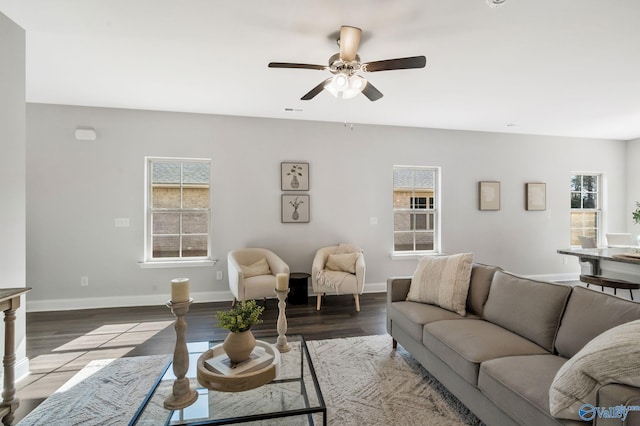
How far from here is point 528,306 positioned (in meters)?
1.99

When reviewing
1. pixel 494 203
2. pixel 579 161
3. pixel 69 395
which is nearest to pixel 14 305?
pixel 69 395

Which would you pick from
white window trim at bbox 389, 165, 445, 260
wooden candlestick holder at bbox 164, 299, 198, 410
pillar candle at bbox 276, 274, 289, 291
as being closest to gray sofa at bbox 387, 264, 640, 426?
pillar candle at bbox 276, 274, 289, 291

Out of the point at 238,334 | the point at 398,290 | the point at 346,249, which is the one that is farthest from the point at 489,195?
the point at 238,334

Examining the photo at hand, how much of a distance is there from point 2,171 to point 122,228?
2.06 meters

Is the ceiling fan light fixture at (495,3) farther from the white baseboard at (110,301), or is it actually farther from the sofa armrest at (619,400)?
the white baseboard at (110,301)

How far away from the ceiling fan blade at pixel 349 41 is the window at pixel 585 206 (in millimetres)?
5670

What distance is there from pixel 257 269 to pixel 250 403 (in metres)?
2.55

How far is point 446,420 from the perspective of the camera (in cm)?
184

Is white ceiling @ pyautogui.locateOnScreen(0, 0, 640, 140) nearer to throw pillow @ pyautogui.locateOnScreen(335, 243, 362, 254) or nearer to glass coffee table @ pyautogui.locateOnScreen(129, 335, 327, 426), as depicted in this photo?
throw pillow @ pyautogui.locateOnScreen(335, 243, 362, 254)

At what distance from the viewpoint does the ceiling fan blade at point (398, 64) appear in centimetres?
207

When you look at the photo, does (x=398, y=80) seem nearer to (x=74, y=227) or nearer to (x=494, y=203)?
(x=494, y=203)

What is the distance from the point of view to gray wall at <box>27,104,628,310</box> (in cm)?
393

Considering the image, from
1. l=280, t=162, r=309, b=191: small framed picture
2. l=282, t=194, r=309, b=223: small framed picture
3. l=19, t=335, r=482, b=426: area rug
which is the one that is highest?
l=280, t=162, r=309, b=191: small framed picture

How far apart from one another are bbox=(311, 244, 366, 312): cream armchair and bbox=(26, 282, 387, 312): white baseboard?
1.38m
